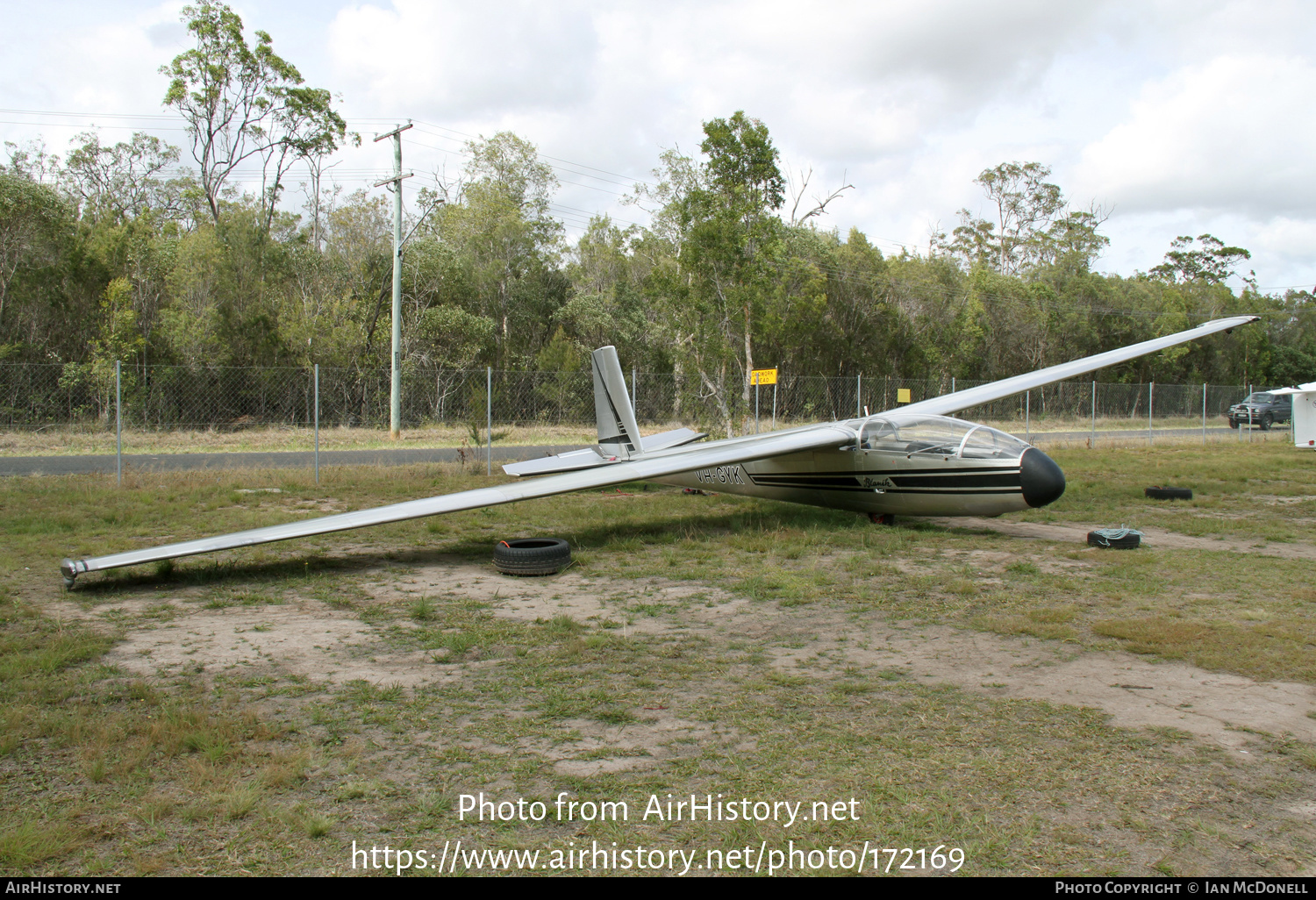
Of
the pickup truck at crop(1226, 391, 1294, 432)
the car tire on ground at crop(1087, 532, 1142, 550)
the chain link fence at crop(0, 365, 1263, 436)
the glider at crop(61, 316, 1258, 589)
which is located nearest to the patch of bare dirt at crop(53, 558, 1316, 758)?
the glider at crop(61, 316, 1258, 589)

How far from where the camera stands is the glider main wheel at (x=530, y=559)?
842cm

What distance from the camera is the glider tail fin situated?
12.9 meters

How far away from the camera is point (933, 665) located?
5473mm

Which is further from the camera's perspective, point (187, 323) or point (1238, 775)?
point (187, 323)

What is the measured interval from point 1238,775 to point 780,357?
35494mm

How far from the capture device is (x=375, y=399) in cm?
3228

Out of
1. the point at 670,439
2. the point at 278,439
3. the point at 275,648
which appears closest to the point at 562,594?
the point at 275,648

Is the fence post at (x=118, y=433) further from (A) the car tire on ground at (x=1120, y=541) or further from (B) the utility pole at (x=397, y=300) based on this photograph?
(A) the car tire on ground at (x=1120, y=541)

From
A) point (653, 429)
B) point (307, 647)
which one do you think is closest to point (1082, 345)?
point (653, 429)

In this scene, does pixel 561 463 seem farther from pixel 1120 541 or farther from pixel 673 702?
pixel 1120 541

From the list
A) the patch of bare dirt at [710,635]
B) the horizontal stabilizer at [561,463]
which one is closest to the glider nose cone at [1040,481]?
the patch of bare dirt at [710,635]

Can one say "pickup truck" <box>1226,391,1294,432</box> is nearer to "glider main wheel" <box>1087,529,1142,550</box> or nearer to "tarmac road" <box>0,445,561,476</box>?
"glider main wheel" <box>1087,529,1142,550</box>

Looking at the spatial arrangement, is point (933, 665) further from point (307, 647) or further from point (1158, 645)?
point (307, 647)

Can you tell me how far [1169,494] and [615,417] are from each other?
33.5 ft
